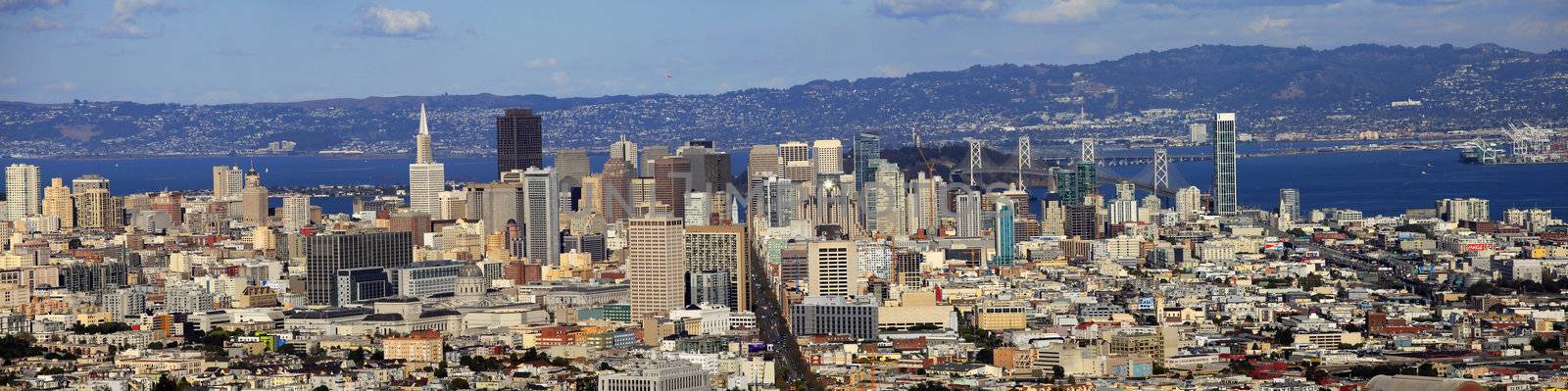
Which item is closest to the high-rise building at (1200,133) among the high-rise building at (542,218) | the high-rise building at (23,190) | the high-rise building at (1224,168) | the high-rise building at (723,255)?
the high-rise building at (1224,168)

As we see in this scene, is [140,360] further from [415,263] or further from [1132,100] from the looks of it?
[1132,100]

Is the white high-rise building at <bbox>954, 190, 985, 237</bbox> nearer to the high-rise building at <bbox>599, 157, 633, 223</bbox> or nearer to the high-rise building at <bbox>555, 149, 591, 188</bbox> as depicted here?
the high-rise building at <bbox>599, 157, 633, 223</bbox>

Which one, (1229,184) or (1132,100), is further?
(1132,100)

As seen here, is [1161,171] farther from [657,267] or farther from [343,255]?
[657,267]

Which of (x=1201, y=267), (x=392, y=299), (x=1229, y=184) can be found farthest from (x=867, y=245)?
(x=1229, y=184)

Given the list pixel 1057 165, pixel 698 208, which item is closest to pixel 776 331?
pixel 698 208

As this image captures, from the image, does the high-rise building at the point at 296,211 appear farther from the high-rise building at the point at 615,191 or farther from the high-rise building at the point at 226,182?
the high-rise building at the point at 226,182

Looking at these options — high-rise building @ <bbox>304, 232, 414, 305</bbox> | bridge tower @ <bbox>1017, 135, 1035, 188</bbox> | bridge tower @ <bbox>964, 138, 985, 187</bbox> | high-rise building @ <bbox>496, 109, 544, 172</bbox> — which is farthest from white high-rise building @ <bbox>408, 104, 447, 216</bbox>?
bridge tower @ <bbox>1017, 135, 1035, 188</bbox>
